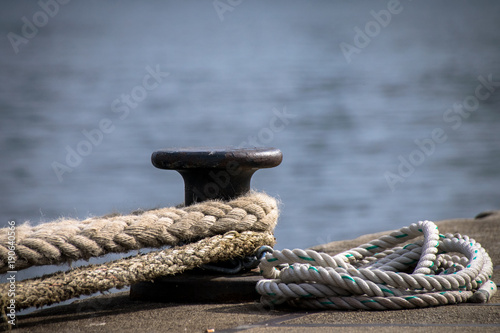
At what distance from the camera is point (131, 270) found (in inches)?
66.3

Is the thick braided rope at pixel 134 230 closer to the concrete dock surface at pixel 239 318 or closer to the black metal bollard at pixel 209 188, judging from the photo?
the black metal bollard at pixel 209 188

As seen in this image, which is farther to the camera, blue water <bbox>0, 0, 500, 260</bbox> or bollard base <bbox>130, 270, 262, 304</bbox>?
blue water <bbox>0, 0, 500, 260</bbox>

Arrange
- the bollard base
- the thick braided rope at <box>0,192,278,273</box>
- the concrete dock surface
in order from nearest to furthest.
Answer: the concrete dock surface < the thick braided rope at <box>0,192,278,273</box> < the bollard base

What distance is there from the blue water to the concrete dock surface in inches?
14.4

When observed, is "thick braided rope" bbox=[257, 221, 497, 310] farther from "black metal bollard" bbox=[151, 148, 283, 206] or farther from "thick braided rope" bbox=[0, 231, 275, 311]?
"black metal bollard" bbox=[151, 148, 283, 206]

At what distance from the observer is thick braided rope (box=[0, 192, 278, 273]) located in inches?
62.9

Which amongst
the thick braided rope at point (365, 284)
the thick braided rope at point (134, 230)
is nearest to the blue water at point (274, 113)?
the thick braided rope at point (134, 230)

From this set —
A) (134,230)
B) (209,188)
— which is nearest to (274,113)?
(209,188)

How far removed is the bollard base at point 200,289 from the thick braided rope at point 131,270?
0.07 meters

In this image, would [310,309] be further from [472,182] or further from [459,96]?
[459,96]

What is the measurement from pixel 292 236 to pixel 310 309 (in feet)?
14.2

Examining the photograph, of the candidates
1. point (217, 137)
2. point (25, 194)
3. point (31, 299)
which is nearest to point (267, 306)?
point (31, 299)

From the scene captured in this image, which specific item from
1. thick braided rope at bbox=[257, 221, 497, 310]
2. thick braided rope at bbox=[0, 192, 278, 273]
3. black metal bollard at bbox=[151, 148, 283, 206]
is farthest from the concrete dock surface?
black metal bollard at bbox=[151, 148, 283, 206]

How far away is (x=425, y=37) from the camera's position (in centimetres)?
2992
